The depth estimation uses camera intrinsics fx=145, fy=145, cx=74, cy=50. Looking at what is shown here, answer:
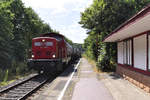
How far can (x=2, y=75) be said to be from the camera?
39.3 feet

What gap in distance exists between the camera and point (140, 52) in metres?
8.01

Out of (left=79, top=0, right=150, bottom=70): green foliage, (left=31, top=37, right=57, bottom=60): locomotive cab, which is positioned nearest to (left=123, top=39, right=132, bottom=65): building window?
(left=79, top=0, right=150, bottom=70): green foliage

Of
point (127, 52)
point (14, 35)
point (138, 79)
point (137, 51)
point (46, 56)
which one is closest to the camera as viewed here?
point (138, 79)

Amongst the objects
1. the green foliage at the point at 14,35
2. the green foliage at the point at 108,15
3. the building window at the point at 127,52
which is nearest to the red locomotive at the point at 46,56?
→ the green foliage at the point at 14,35

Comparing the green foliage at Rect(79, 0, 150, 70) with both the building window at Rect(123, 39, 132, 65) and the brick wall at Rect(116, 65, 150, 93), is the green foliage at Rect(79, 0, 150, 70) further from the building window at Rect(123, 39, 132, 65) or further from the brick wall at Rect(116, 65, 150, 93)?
the brick wall at Rect(116, 65, 150, 93)

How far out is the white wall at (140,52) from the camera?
7.45 metres

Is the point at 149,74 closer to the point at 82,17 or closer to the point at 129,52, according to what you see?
the point at 129,52

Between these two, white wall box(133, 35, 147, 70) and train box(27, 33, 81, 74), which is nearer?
white wall box(133, 35, 147, 70)

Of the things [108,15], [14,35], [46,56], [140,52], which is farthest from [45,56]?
[14,35]

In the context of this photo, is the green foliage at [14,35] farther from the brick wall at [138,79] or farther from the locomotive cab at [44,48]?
the brick wall at [138,79]

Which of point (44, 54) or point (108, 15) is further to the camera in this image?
point (108, 15)

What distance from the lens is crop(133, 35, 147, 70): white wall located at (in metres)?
7.45

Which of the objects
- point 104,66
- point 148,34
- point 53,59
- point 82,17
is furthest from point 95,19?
point 148,34

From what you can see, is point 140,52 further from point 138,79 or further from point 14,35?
point 14,35
